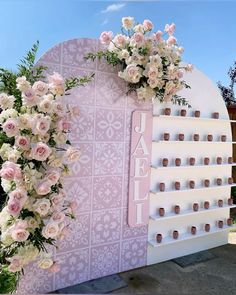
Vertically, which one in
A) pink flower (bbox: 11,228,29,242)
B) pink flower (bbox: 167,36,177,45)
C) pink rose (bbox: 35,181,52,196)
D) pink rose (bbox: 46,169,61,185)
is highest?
pink flower (bbox: 167,36,177,45)

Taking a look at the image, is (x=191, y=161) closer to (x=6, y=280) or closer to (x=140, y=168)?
(x=140, y=168)

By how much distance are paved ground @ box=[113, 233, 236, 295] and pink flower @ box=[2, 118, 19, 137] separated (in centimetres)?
175

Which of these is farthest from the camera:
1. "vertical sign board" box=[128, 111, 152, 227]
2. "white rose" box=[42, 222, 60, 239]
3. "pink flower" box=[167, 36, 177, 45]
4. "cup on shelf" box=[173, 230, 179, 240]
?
"cup on shelf" box=[173, 230, 179, 240]

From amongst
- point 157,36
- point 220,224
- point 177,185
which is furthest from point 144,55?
point 220,224

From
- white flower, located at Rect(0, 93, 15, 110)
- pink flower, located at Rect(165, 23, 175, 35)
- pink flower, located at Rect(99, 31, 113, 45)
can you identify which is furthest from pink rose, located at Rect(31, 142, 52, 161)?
pink flower, located at Rect(165, 23, 175, 35)

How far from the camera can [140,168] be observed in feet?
9.78

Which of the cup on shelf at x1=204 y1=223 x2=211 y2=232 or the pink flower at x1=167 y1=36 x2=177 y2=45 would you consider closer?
the pink flower at x1=167 y1=36 x2=177 y2=45

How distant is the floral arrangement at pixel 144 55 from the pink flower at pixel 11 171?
1306 millimetres

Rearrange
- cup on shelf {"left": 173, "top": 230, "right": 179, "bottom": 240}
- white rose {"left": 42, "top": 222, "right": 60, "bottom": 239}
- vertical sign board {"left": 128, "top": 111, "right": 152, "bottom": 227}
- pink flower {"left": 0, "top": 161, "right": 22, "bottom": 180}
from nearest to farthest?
pink flower {"left": 0, "top": 161, "right": 22, "bottom": 180} → white rose {"left": 42, "top": 222, "right": 60, "bottom": 239} → vertical sign board {"left": 128, "top": 111, "right": 152, "bottom": 227} → cup on shelf {"left": 173, "top": 230, "right": 179, "bottom": 240}

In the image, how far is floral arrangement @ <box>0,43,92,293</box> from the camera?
186 cm

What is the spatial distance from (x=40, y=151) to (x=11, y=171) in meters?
0.22

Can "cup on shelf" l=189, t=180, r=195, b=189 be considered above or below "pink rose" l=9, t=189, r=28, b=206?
below

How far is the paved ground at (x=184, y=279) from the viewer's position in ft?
8.63

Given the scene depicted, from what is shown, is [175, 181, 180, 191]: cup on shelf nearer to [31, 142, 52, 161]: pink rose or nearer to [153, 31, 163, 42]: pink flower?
[153, 31, 163, 42]: pink flower
